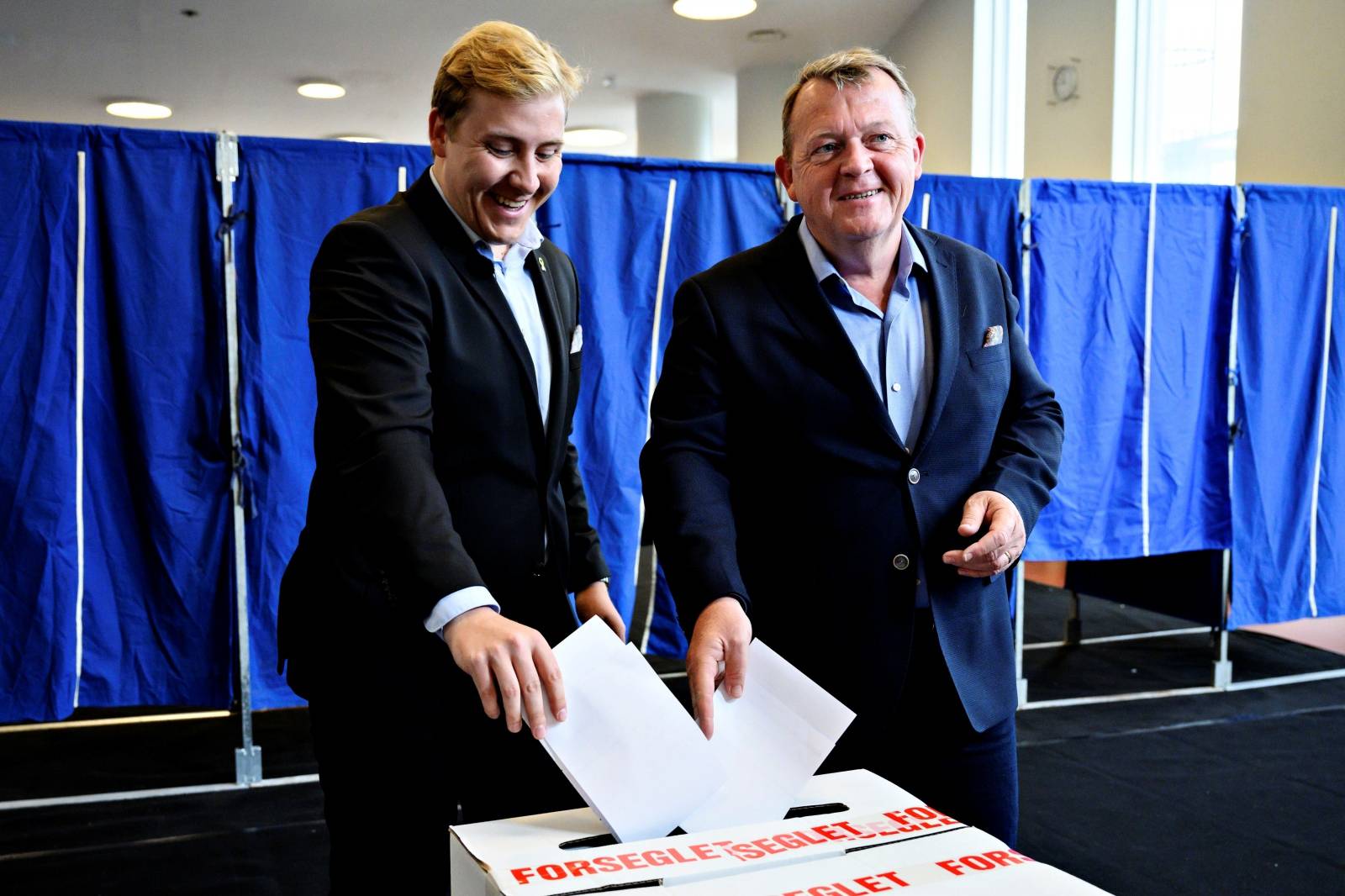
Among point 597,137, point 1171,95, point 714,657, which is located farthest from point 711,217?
point 597,137

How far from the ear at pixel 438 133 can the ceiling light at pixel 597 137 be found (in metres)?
5.30

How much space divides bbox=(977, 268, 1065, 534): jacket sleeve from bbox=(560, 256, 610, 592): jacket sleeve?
0.54m

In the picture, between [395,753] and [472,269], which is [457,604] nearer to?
[395,753]

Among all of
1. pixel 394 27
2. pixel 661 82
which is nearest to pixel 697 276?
pixel 394 27

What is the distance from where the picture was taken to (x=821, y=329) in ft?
4.83

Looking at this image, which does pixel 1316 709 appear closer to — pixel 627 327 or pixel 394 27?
pixel 627 327

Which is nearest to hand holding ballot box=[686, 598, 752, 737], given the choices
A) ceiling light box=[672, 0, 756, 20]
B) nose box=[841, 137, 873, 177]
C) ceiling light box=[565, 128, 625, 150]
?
nose box=[841, 137, 873, 177]

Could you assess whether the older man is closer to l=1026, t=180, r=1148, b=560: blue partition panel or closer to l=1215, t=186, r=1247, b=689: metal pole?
l=1026, t=180, r=1148, b=560: blue partition panel

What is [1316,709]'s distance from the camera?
160 inches

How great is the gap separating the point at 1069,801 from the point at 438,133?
273 centimetres

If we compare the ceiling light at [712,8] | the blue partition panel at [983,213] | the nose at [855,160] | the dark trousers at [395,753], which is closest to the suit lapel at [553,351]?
the dark trousers at [395,753]

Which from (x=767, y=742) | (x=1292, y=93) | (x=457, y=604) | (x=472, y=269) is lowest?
(x=767, y=742)

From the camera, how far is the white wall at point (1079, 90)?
5.09m

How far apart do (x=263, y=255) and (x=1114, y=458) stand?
9.50ft
